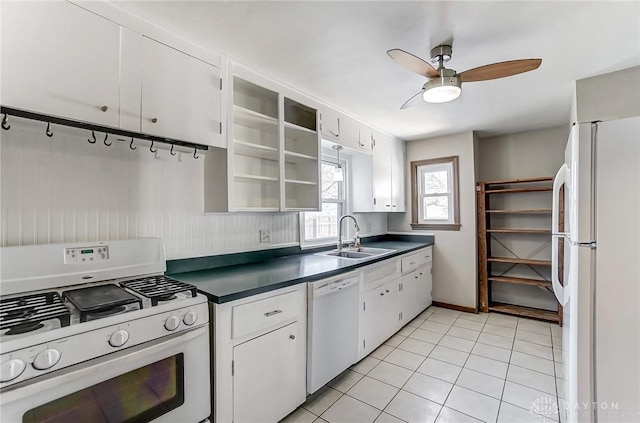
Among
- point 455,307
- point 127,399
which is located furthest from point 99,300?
point 455,307

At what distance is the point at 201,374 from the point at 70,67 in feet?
5.02

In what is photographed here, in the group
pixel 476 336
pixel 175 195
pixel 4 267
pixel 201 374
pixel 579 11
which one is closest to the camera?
pixel 4 267

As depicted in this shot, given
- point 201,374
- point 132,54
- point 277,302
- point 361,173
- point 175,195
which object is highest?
point 132,54

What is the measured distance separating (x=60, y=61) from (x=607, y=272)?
2.66m

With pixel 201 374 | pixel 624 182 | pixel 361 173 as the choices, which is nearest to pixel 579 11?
pixel 624 182

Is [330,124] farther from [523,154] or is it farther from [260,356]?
[523,154]

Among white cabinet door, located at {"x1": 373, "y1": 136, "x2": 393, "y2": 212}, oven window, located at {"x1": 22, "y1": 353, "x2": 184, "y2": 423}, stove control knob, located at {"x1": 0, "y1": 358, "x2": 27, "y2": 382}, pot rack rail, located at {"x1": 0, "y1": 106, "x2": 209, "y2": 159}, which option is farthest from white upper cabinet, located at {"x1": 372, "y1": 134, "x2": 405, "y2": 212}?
stove control knob, located at {"x1": 0, "y1": 358, "x2": 27, "y2": 382}

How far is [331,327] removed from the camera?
6.87 ft

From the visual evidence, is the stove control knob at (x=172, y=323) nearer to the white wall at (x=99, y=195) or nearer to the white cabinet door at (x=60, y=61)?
the white wall at (x=99, y=195)

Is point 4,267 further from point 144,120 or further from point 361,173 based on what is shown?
point 361,173

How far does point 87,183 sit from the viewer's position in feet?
5.12

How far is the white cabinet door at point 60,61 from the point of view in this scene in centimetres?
115


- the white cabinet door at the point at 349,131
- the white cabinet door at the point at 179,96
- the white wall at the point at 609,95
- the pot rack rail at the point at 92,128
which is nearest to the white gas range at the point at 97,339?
the pot rack rail at the point at 92,128

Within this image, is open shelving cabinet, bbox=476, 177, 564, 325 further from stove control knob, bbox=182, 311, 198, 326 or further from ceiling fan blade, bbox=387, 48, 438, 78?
stove control knob, bbox=182, 311, 198, 326
